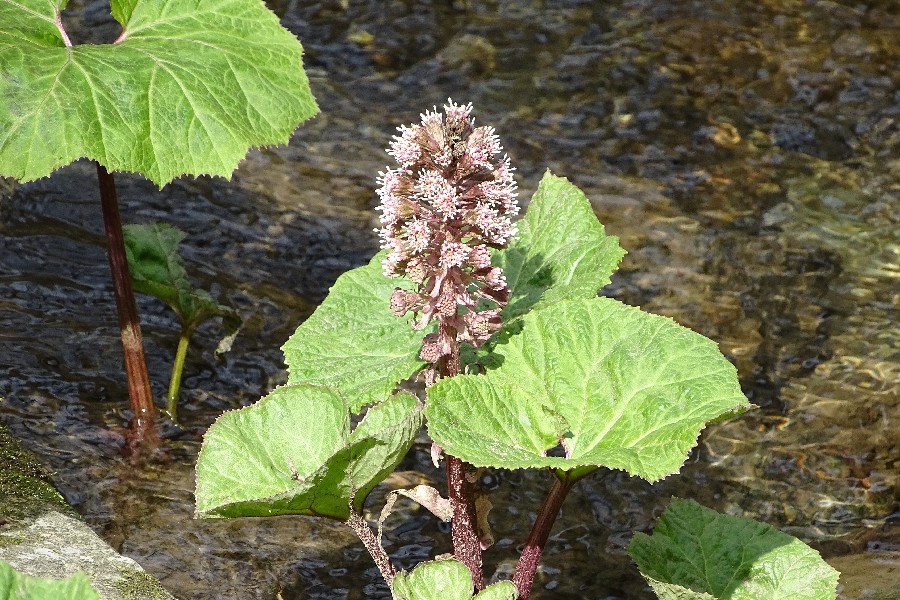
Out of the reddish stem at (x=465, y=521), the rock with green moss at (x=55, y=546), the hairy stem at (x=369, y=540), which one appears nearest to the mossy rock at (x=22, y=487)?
the rock with green moss at (x=55, y=546)

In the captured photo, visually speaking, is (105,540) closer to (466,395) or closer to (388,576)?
(388,576)

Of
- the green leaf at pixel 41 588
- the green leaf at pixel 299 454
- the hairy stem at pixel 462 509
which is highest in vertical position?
the green leaf at pixel 41 588

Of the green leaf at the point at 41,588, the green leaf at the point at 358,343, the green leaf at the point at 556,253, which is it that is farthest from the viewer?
the green leaf at the point at 556,253

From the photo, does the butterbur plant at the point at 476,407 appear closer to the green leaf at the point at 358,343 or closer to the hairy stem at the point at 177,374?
the green leaf at the point at 358,343

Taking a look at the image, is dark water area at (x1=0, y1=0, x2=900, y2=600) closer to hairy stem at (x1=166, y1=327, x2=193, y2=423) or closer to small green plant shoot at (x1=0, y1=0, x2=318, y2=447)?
hairy stem at (x1=166, y1=327, x2=193, y2=423)

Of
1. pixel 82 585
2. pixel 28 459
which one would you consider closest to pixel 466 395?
pixel 82 585

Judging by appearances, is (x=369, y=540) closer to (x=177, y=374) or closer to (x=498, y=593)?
(x=498, y=593)
